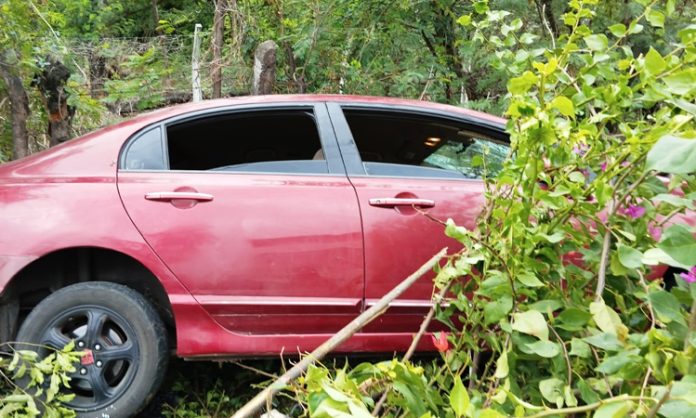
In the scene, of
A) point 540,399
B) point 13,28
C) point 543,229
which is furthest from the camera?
point 13,28

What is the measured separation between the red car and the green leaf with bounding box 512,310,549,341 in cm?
125

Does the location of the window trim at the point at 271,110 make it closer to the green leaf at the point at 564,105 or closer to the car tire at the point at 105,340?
the car tire at the point at 105,340

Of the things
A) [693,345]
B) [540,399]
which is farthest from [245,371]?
[693,345]

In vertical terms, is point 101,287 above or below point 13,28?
below

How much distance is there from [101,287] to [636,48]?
5662 millimetres

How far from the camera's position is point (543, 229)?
1.37 meters

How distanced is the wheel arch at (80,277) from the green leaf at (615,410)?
1.98 meters

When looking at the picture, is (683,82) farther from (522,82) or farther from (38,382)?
(38,382)

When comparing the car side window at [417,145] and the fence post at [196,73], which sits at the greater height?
the fence post at [196,73]

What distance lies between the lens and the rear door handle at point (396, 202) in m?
2.44

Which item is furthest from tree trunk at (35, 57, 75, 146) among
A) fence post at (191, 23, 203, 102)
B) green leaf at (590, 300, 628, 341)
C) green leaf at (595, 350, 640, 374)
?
green leaf at (595, 350, 640, 374)

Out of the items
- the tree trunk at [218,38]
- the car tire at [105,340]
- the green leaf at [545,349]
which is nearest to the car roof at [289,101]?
the car tire at [105,340]

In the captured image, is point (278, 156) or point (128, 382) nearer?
point (128, 382)

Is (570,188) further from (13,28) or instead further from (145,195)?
(13,28)
